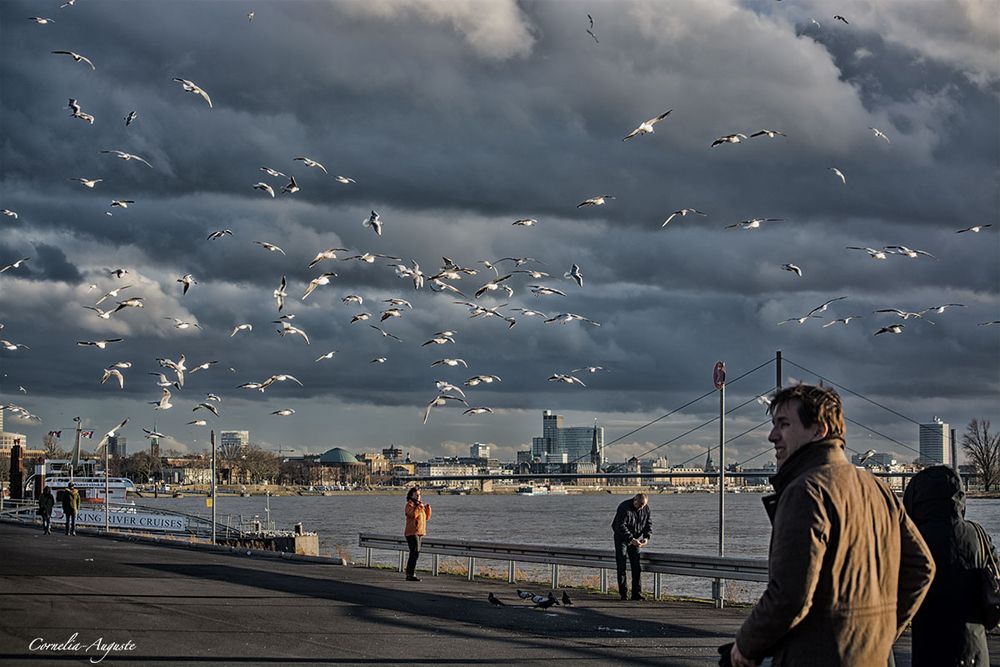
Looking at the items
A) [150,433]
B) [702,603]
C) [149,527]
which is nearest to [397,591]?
[702,603]

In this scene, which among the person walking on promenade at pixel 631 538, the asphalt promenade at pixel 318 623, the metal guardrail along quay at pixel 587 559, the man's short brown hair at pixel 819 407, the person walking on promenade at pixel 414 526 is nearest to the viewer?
the man's short brown hair at pixel 819 407

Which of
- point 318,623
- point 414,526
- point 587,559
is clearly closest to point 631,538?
point 587,559

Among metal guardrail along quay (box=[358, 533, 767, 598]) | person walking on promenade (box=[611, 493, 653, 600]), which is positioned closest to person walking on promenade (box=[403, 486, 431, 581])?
metal guardrail along quay (box=[358, 533, 767, 598])

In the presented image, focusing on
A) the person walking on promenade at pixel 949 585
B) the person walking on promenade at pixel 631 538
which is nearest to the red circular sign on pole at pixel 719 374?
the person walking on promenade at pixel 631 538

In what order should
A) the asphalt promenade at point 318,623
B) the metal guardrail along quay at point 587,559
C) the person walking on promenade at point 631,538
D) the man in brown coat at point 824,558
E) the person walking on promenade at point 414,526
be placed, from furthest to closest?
1. the person walking on promenade at point 414,526
2. the person walking on promenade at point 631,538
3. the metal guardrail along quay at point 587,559
4. the asphalt promenade at point 318,623
5. the man in brown coat at point 824,558

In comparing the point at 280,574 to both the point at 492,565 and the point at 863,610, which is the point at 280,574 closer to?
the point at 492,565

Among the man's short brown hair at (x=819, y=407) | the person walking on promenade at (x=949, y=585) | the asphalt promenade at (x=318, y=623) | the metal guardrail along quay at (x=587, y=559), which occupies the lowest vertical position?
the asphalt promenade at (x=318, y=623)

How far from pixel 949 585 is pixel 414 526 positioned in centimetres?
1750

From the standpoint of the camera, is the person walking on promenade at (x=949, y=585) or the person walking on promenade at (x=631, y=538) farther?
the person walking on promenade at (x=631, y=538)

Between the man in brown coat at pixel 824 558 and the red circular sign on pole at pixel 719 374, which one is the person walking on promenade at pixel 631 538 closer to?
the red circular sign on pole at pixel 719 374

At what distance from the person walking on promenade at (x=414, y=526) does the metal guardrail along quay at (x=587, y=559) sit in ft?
4.48

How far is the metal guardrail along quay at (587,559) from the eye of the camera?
18750mm

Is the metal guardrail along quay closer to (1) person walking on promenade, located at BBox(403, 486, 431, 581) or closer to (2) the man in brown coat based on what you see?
(1) person walking on promenade, located at BBox(403, 486, 431, 581)

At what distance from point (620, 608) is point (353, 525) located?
6653 cm
